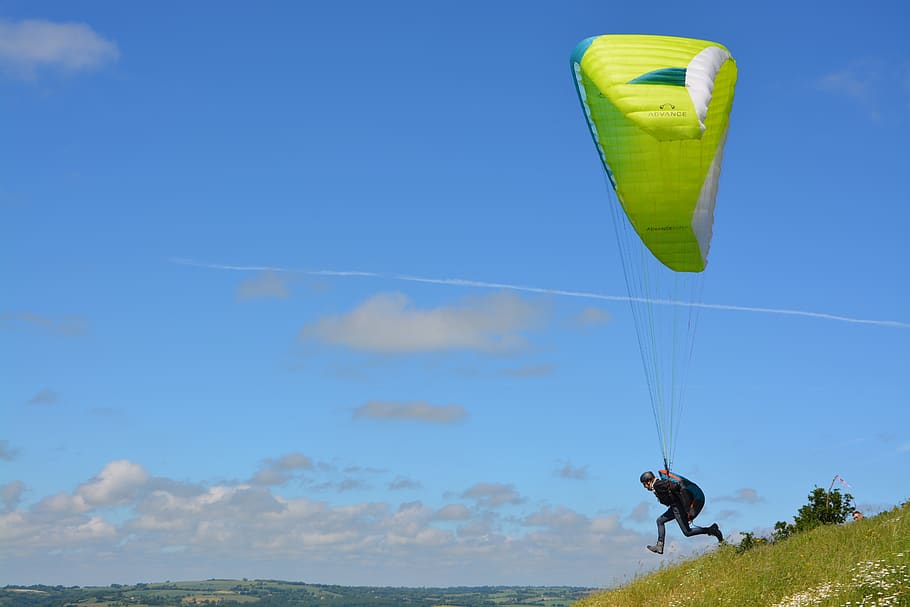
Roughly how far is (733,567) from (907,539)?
4.01m

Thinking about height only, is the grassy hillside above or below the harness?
below

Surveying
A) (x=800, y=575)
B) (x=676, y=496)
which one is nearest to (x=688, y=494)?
(x=676, y=496)

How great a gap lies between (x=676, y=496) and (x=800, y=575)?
3.51 meters

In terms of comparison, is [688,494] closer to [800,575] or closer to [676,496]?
[676,496]

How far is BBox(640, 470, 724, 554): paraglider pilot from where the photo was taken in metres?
23.5

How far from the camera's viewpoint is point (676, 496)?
23531 mm

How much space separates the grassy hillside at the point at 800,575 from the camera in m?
18.8

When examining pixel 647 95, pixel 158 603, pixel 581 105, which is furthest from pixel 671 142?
pixel 158 603

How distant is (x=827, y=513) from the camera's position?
26.1 metres

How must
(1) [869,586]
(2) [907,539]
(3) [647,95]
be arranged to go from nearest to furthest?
(1) [869,586]
(2) [907,539]
(3) [647,95]

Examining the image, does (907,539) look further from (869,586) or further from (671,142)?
(671,142)

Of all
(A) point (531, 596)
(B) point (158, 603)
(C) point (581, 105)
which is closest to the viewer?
(C) point (581, 105)

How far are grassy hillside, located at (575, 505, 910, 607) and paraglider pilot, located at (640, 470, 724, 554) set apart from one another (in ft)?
4.24

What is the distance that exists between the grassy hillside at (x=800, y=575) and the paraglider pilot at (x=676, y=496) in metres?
1.29
